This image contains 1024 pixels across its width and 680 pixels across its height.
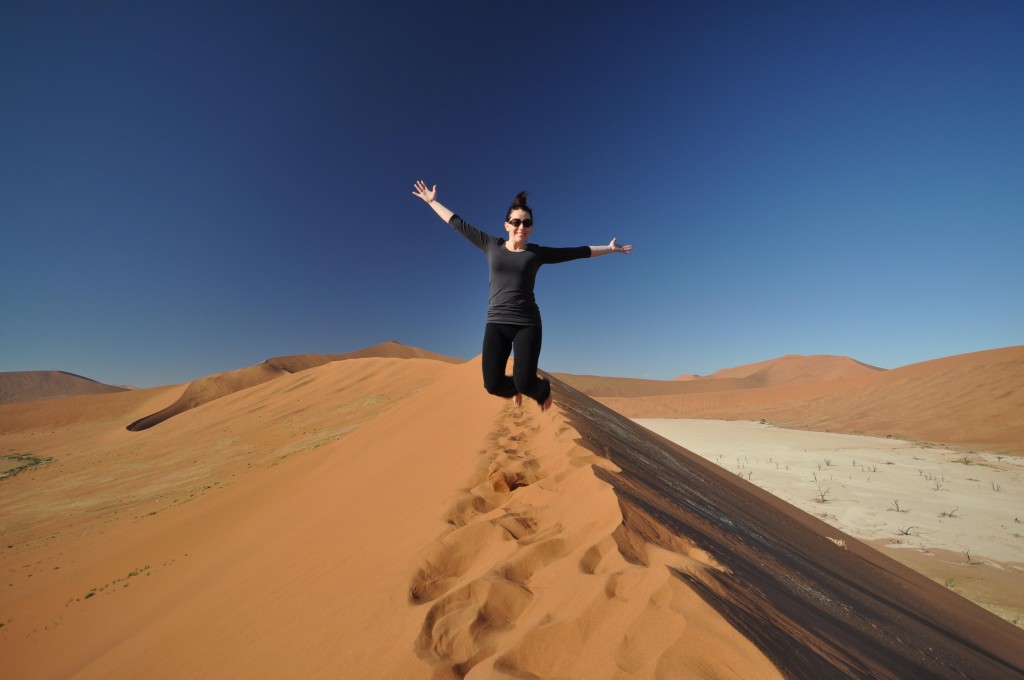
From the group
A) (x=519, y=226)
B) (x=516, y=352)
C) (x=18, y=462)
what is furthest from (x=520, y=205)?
(x=18, y=462)

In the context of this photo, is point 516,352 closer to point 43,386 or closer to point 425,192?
point 425,192

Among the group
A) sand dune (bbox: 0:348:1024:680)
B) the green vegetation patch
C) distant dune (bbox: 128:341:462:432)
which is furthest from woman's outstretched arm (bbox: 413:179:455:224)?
the green vegetation patch

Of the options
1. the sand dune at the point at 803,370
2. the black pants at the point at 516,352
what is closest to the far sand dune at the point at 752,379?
the sand dune at the point at 803,370

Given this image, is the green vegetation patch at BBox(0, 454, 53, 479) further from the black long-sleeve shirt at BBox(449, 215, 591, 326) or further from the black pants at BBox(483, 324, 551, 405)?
the black long-sleeve shirt at BBox(449, 215, 591, 326)

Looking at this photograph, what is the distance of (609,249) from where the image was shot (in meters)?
3.85

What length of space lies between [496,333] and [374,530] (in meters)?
1.73

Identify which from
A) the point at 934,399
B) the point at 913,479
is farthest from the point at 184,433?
the point at 934,399

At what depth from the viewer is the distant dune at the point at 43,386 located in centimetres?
9412

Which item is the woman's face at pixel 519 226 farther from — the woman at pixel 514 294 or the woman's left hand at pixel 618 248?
the woman's left hand at pixel 618 248

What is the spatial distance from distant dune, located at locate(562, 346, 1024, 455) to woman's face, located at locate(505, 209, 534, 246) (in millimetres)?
22408

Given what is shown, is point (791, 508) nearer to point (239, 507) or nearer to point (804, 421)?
point (239, 507)

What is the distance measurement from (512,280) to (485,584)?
2.27 meters

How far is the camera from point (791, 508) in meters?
7.34

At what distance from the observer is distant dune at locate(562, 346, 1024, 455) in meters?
18.8
